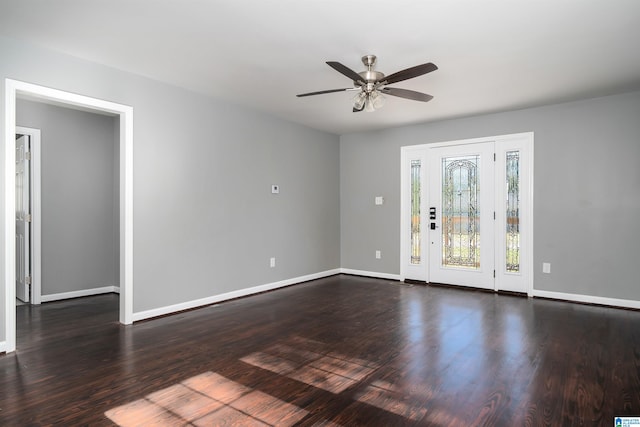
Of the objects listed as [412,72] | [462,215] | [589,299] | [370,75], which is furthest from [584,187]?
[370,75]

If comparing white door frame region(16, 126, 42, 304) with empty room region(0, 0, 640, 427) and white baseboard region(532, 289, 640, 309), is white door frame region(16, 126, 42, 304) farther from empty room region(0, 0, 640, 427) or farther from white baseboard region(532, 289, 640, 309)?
white baseboard region(532, 289, 640, 309)

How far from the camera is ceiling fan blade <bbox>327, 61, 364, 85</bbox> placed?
A: 9.19 ft

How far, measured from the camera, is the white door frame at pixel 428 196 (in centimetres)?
506

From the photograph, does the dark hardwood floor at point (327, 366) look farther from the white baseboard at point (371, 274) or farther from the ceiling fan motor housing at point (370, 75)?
the ceiling fan motor housing at point (370, 75)

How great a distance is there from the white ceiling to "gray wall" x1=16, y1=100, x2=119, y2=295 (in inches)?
74.2

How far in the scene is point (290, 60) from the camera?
3.44 metres

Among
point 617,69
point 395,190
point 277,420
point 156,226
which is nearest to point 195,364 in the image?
point 277,420

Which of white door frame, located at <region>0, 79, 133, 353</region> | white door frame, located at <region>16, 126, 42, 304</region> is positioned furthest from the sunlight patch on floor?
white door frame, located at <region>16, 126, 42, 304</region>

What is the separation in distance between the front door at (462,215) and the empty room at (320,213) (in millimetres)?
33

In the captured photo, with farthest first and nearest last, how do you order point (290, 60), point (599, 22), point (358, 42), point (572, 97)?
point (572, 97) → point (290, 60) → point (358, 42) → point (599, 22)

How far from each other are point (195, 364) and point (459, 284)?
419 centimetres

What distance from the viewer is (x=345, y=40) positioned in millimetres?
3023

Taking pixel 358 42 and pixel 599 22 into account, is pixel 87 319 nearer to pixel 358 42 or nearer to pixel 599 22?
pixel 358 42

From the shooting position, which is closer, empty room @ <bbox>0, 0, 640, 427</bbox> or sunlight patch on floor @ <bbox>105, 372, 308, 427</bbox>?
sunlight patch on floor @ <bbox>105, 372, 308, 427</bbox>
